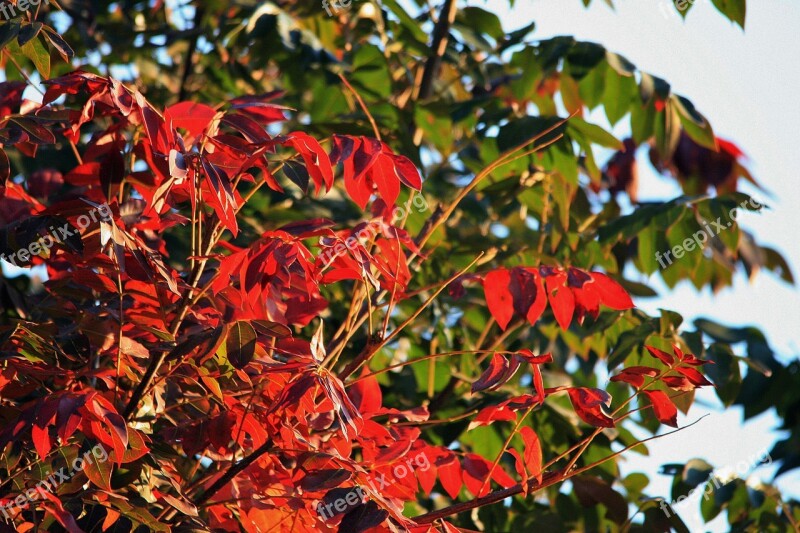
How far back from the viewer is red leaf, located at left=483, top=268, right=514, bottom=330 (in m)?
1.62

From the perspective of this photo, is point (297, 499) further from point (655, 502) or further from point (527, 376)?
point (527, 376)

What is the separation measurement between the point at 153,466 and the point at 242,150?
1.70 feet

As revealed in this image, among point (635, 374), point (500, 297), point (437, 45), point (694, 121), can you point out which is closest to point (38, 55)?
point (500, 297)

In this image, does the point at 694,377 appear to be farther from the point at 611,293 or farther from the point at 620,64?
the point at 620,64

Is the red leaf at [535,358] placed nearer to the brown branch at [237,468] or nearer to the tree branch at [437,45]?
the brown branch at [237,468]

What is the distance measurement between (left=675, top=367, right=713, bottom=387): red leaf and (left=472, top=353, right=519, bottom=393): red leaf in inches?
10.9

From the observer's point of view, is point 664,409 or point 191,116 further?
point 191,116

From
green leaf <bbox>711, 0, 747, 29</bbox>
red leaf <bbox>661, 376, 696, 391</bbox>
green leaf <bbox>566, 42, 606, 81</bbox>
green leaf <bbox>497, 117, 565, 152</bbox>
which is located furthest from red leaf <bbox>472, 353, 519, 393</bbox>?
green leaf <bbox>711, 0, 747, 29</bbox>

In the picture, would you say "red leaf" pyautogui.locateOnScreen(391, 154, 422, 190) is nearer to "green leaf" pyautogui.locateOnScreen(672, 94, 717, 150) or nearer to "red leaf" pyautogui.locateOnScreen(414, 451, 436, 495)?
"red leaf" pyautogui.locateOnScreen(414, 451, 436, 495)

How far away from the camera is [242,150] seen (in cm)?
136

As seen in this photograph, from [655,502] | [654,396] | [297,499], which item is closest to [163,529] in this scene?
[297,499]

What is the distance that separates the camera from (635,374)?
1.41 metres

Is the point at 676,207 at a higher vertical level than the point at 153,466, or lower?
higher

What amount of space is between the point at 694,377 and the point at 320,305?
66cm
